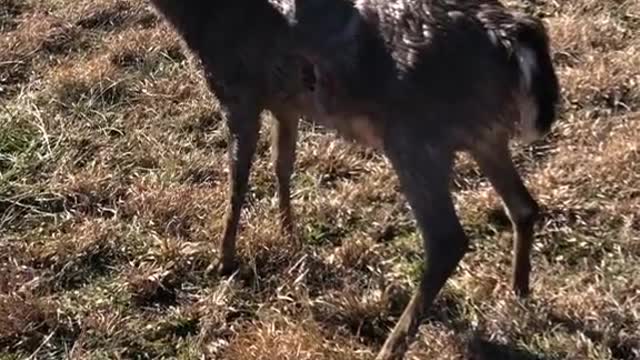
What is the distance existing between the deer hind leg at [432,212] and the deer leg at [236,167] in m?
0.91

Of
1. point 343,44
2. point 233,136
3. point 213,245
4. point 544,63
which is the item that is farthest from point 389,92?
point 213,245

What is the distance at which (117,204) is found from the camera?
5.67 m

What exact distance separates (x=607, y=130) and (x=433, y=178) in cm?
196

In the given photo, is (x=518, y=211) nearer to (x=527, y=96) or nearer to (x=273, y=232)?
(x=527, y=96)

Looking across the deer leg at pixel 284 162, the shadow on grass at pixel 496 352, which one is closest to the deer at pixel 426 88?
the shadow on grass at pixel 496 352

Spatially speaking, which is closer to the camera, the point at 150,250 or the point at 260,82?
the point at 260,82

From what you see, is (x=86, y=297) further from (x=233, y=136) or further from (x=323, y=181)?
(x=323, y=181)

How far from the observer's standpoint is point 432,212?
420 centimetres

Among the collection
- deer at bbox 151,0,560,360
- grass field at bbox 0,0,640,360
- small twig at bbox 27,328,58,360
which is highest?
deer at bbox 151,0,560,360

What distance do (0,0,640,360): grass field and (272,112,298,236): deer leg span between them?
94 mm

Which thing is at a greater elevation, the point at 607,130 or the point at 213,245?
the point at 607,130

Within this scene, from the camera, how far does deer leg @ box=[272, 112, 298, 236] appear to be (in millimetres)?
5297

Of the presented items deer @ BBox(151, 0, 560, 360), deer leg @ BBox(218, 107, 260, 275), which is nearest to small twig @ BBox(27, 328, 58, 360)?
deer leg @ BBox(218, 107, 260, 275)

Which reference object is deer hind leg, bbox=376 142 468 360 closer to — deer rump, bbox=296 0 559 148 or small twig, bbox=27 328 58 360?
deer rump, bbox=296 0 559 148
